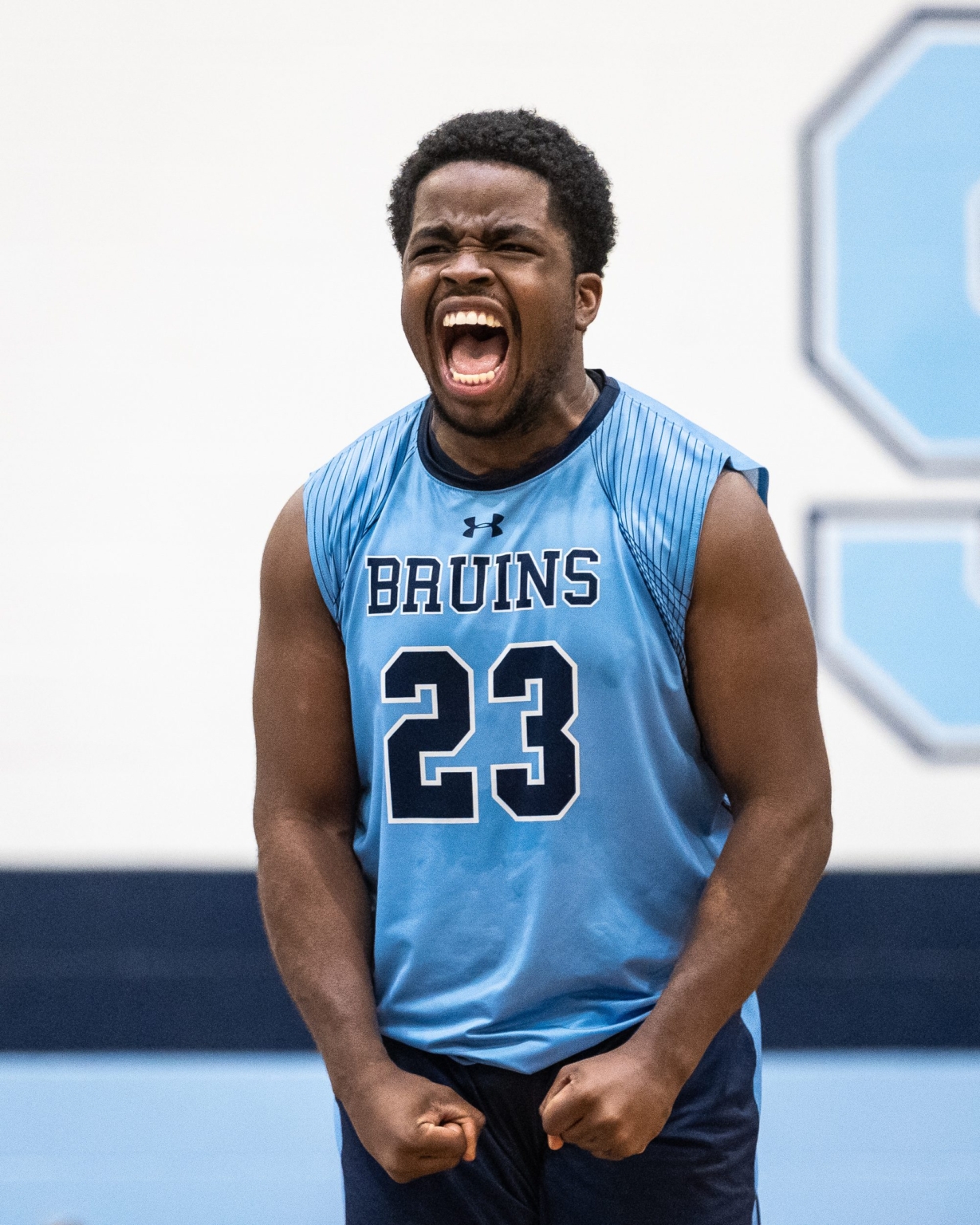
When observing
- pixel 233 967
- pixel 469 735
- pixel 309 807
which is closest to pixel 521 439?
pixel 469 735

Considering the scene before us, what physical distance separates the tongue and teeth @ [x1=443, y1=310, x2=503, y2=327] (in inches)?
1.0

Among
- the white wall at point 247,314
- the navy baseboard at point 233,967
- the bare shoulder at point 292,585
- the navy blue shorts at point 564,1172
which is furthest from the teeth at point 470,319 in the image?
the navy baseboard at point 233,967

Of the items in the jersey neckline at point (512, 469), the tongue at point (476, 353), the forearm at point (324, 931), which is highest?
the tongue at point (476, 353)

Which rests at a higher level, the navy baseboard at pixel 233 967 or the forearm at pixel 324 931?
the forearm at pixel 324 931

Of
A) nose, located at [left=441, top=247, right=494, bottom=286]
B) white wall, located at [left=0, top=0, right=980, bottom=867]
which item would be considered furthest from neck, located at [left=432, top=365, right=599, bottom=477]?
white wall, located at [left=0, top=0, right=980, bottom=867]

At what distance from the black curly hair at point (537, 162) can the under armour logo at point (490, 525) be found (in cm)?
26

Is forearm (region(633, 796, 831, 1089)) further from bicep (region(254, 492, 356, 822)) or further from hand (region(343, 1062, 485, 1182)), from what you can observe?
bicep (region(254, 492, 356, 822))

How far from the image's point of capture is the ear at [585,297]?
52.7 inches

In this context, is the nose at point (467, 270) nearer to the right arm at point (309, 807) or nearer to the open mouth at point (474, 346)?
the open mouth at point (474, 346)

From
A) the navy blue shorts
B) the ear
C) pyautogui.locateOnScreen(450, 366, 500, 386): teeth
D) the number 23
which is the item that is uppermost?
the ear

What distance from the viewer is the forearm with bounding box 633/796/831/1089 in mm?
1148

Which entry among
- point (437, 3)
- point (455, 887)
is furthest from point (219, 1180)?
point (437, 3)

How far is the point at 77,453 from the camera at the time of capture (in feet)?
10.4

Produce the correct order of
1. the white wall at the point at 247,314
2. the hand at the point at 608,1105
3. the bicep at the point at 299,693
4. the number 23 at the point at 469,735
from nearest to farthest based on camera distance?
the hand at the point at 608,1105, the number 23 at the point at 469,735, the bicep at the point at 299,693, the white wall at the point at 247,314
